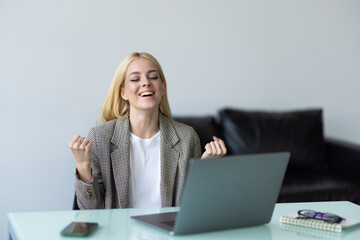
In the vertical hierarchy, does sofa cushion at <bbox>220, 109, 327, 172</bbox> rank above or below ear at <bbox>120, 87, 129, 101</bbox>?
below

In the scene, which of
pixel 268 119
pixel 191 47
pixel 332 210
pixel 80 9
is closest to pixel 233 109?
pixel 268 119

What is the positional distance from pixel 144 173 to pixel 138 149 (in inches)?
4.3

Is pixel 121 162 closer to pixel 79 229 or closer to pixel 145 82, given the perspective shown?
pixel 145 82

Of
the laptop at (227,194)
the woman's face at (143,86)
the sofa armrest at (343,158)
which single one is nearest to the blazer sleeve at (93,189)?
the woman's face at (143,86)

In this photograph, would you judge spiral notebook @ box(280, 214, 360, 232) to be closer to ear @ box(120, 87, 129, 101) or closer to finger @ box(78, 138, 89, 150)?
finger @ box(78, 138, 89, 150)

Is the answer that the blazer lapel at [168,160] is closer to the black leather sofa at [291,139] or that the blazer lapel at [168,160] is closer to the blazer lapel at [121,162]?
the blazer lapel at [121,162]

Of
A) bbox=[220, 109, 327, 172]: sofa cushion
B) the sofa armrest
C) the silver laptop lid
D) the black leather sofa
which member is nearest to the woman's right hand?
the silver laptop lid

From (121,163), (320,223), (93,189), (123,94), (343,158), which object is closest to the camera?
(320,223)

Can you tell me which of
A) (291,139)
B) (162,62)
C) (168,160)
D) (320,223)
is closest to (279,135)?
(291,139)

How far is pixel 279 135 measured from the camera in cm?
313

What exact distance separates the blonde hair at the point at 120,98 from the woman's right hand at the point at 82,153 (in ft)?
1.53

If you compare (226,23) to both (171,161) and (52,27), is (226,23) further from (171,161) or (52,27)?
(171,161)

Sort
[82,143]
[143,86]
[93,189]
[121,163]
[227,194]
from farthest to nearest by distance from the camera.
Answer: [143,86], [121,163], [93,189], [82,143], [227,194]

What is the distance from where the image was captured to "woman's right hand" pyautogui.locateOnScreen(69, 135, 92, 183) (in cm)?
179
